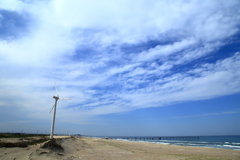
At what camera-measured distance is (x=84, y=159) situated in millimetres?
15398

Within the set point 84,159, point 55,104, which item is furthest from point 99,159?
point 55,104

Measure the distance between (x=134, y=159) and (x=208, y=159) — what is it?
11.1 metres

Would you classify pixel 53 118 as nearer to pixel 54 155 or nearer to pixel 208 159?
pixel 54 155

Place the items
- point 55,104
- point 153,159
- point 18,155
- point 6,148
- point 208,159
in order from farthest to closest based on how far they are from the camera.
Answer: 1. point 55,104
2. point 208,159
3. point 153,159
4. point 6,148
5. point 18,155

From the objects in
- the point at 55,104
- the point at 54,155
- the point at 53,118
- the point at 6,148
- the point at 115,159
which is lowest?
the point at 115,159

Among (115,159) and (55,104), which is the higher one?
(55,104)

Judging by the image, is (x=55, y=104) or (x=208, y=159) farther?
(x=55, y=104)

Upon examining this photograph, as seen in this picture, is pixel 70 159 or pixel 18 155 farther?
pixel 70 159

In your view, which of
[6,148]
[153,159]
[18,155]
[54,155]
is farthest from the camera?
[153,159]

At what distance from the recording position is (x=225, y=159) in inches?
837

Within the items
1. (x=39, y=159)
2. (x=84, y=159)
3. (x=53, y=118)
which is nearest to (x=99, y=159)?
(x=84, y=159)

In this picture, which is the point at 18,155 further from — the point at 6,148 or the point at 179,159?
the point at 179,159

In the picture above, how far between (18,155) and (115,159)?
973 centimetres

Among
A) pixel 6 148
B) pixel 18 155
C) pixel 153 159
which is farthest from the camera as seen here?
pixel 153 159
